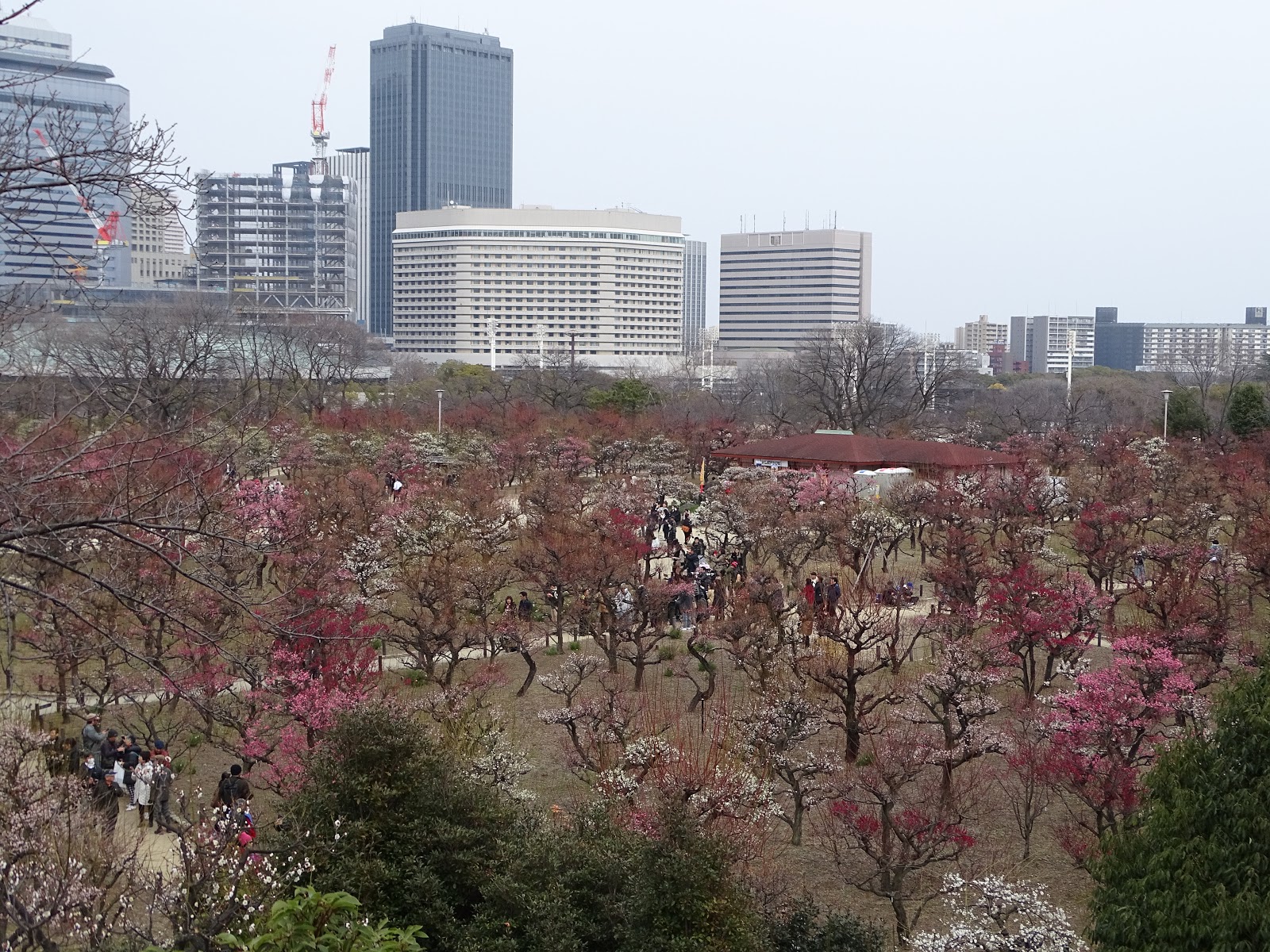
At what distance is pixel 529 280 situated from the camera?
115m

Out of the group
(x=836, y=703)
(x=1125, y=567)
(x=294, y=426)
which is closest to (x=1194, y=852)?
(x=836, y=703)

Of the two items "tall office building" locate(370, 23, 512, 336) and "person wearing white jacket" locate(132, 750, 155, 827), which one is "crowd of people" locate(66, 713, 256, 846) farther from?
"tall office building" locate(370, 23, 512, 336)

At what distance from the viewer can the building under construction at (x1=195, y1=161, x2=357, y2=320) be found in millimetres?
98438

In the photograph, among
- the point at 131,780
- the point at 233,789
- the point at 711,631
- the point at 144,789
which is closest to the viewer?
the point at 233,789

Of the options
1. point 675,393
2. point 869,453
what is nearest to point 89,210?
point 869,453

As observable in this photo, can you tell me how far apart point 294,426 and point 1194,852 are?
29.0 meters

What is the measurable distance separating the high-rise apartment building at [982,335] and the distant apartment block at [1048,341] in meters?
1.77

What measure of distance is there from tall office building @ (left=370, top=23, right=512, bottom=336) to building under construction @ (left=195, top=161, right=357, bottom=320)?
151ft

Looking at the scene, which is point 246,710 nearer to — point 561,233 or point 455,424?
point 455,424

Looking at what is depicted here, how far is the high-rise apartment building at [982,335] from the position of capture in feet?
559

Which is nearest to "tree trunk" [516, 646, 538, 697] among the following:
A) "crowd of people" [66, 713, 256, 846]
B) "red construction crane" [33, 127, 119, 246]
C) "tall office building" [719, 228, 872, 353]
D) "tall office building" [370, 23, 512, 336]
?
"crowd of people" [66, 713, 256, 846]

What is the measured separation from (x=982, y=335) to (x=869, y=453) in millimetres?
143073

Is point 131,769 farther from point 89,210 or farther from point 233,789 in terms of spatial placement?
point 89,210

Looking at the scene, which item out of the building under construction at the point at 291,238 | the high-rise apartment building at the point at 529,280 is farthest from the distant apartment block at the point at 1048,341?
the building under construction at the point at 291,238
